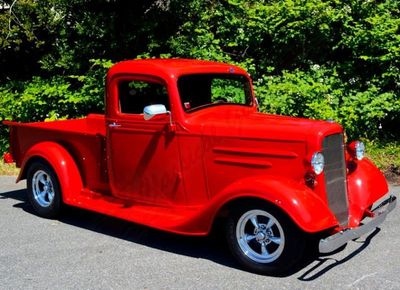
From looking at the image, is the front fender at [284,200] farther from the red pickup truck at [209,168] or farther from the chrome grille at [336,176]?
the chrome grille at [336,176]

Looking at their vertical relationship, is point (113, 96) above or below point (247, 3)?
below

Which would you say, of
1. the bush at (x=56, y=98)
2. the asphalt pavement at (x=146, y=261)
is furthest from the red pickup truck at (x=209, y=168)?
the bush at (x=56, y=98)

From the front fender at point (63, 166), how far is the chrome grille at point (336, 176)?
2691 mm

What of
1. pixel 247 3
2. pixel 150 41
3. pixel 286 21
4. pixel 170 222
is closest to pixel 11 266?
pixel 170 222

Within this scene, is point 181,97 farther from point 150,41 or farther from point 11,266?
point 150,41

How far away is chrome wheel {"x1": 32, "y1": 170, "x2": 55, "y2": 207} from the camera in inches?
242

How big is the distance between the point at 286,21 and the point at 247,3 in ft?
4.09

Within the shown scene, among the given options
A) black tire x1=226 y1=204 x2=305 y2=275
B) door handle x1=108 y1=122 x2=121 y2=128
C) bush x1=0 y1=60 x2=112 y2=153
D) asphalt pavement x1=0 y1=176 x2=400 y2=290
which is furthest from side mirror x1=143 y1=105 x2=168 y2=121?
bush x1=0 y1=60 x2=112 y2=153

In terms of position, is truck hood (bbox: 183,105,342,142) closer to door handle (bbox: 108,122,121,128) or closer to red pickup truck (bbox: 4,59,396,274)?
red pickup truck (bbox: 4,59,396,274)

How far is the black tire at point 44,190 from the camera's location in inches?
236

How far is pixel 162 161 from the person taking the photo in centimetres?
519

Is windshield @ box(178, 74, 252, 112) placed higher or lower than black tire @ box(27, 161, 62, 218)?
higher

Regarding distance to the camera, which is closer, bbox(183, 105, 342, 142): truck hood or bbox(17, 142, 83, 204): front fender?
bbox(183, 105, 342, 142): truck hood

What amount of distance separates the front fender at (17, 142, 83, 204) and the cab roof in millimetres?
1049
